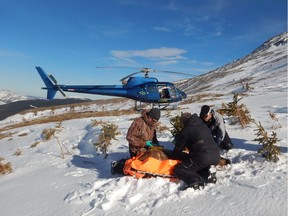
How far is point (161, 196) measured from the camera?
19.6ft

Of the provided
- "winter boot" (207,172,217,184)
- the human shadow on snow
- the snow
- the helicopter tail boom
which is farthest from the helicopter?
"winter boot" (207,172,217,184)

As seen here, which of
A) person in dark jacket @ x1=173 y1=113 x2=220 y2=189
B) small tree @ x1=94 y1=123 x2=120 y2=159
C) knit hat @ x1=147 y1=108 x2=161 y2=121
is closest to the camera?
person in dark jacket @ x1=173 y1=113 x2=220 y2=189

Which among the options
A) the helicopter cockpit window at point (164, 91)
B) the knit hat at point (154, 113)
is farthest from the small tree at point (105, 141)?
the helicopter cockpit window at point (164, 91)

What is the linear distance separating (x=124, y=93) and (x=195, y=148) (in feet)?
37.0

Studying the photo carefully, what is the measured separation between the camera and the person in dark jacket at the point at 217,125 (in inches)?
308

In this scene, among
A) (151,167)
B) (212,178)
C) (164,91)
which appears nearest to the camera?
(212,178)

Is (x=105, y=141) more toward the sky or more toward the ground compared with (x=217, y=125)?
more toward the ground

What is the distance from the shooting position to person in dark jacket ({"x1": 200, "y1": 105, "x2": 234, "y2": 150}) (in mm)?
7820

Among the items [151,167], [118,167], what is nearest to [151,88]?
[118,167]

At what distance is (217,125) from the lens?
7.85m

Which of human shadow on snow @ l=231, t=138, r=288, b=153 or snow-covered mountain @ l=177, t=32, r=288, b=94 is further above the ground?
snow-covered mountain @ l=177, t=32, r=288, b=94

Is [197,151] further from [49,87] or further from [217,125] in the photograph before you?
[49,87]

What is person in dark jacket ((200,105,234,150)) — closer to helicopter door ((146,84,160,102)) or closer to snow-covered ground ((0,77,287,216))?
snow-covered ground ((0,77,287,216))

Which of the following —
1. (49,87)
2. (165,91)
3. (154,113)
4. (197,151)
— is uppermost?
(49,87)
